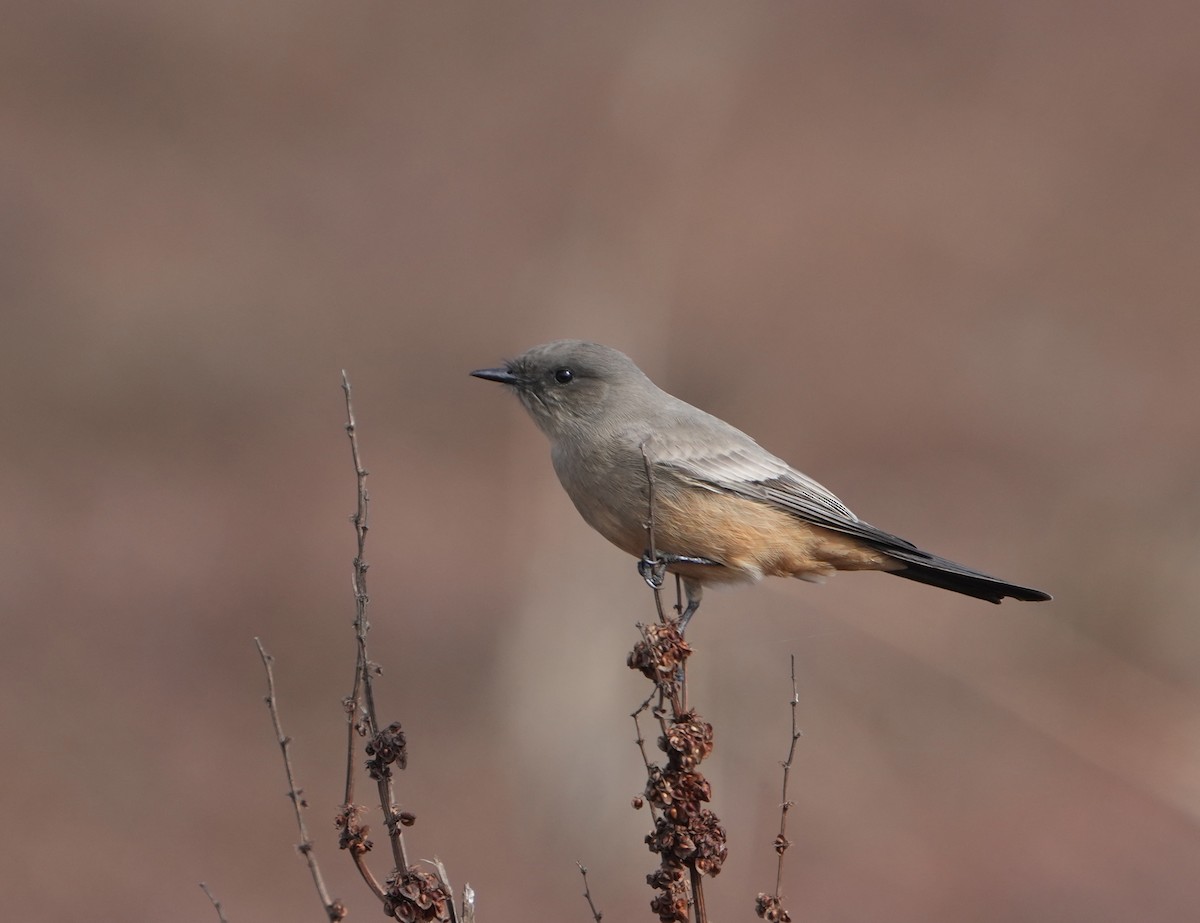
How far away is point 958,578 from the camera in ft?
19.0

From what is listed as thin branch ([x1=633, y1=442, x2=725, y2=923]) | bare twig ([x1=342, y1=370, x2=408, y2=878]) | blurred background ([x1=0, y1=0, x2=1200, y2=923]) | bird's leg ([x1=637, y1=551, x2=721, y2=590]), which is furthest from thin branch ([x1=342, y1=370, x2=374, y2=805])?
blurred background ([x1=0, y1=0, x2=1200, y2=923])

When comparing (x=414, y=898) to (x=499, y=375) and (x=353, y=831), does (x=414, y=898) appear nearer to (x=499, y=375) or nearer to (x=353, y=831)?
(x=353, y=831)

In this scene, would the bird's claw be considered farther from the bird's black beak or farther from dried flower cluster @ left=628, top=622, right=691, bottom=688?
the bird's black beak

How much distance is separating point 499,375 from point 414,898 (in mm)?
2811

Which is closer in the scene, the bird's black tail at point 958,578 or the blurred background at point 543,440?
the bird's black tail at point 958,578

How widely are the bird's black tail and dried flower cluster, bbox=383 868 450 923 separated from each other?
2774 millimetres

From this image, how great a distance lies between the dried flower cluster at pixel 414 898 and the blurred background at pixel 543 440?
31.9ft

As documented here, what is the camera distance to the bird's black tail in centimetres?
549

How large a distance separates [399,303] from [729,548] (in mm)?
19164

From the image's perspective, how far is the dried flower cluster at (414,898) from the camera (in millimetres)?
3420

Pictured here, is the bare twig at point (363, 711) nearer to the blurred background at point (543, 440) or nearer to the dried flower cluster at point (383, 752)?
the dried flower cluster at point (383, 752)

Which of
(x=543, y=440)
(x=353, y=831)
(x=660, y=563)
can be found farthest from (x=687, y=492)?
(x=543, y=440)

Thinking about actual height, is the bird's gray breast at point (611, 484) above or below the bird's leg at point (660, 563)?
above

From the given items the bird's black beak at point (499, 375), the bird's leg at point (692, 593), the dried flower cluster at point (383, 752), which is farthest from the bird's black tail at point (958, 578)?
the dried flower cluster at point (383, 752)
